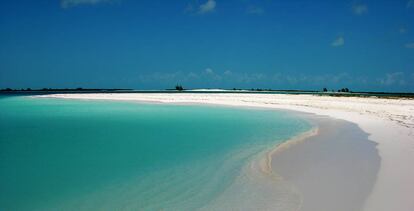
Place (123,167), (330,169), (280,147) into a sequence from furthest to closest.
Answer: (280,147) → (123,167) → (330,169)

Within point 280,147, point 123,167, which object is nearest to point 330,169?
point 280,147

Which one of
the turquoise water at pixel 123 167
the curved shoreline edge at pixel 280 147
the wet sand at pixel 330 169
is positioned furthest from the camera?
the curved shoreline edge at pixel 280 147

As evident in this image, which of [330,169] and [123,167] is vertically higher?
[330,169]

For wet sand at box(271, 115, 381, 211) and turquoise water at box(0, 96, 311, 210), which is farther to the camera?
turquoise water at box(0, 96, 311, 210)

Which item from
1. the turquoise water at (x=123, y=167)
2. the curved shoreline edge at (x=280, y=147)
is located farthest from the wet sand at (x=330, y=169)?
the turquoise water at (x=123, y=167)

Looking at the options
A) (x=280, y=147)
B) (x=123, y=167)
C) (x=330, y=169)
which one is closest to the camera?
(x=330, y=169)

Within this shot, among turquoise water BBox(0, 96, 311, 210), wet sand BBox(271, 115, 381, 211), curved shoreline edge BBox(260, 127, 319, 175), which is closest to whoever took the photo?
wet sand BBox(271, 115, 381, 211)

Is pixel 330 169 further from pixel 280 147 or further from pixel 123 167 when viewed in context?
pixel 123 167

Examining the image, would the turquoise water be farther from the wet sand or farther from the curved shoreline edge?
the wet sand

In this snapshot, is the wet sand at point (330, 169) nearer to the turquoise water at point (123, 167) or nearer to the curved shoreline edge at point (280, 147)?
the curved shoreline edge at point (280, 147)

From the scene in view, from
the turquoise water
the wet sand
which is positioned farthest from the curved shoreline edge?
the turquoise water

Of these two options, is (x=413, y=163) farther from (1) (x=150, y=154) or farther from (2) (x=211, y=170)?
(1) (x=150, y=154)

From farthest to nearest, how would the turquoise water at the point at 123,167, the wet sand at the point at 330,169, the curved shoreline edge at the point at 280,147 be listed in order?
1. the curved shoreline edge at the point at 280,147
2. the turquoise water at the point at 123,167
3. the wet sand at the point at 330,169

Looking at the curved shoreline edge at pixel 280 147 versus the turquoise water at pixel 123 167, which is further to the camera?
the curved shoreline edge at pixel 280 147
